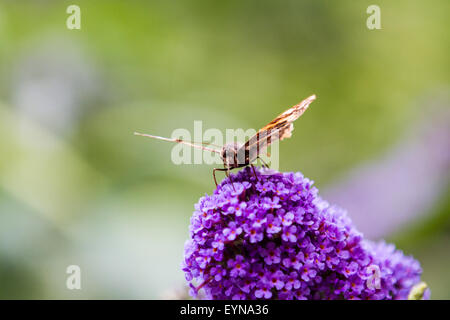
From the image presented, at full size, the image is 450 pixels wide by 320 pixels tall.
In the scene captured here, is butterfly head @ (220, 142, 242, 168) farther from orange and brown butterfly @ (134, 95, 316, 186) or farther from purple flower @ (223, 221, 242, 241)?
purple flower @ (223, 221, 242, 241)

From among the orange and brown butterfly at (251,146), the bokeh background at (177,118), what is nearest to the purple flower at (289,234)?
the orange and brown butterfly at (251,146)

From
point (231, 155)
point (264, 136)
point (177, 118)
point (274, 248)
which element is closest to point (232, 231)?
point (274, 248)

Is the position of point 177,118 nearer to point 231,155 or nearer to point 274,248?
point 231,155

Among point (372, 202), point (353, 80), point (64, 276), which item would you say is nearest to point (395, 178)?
point (372, 202)

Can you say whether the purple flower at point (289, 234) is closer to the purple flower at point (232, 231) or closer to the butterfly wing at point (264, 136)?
the purple flower at point (232, 231)

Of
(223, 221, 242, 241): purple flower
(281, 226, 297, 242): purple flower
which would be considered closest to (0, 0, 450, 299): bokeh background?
(223, 221, 242, 241): purple flower
